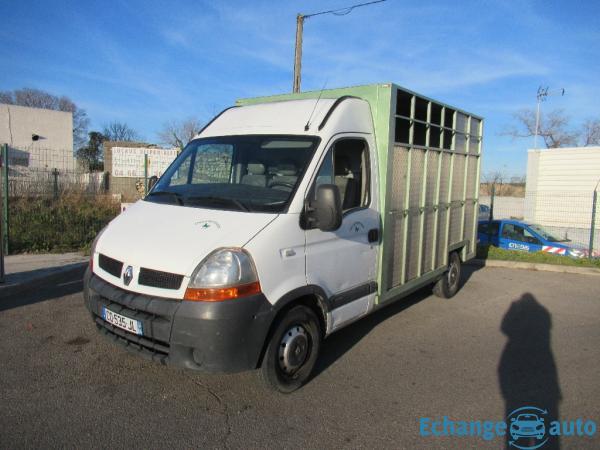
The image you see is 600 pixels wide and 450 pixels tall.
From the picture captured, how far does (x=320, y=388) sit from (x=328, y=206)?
5.26 ft

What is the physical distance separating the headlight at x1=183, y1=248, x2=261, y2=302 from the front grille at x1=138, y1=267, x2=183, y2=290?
12 cm

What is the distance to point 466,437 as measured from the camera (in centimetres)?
316

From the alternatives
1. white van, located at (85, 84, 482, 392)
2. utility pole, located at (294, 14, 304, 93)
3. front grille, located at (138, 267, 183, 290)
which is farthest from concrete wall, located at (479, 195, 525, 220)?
front grille, located at (138, 267, 183, 290)

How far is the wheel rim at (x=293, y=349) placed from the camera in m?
3.53

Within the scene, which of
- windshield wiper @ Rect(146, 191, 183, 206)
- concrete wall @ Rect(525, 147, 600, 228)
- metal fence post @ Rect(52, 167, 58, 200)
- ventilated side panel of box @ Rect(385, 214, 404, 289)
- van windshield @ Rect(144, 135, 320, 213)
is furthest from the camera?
concrete wall @ Rect(525, 147, 600, 228)

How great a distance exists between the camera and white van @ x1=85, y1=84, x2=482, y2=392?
305 cm

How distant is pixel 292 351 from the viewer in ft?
11.7

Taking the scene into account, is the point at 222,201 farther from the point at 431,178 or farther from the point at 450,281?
the point at 450,281

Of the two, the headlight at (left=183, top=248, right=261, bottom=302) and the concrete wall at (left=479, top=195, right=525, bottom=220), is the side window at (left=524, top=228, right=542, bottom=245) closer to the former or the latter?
the concrete wall at (left=479, top=195, right=525, bottom=220)

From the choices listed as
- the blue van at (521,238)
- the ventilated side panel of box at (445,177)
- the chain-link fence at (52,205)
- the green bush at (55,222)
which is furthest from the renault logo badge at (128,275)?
the blue van at (521,238)

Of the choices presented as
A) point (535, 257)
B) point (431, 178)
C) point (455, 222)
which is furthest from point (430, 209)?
point (535, 257)

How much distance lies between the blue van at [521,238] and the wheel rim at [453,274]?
5.90 meters

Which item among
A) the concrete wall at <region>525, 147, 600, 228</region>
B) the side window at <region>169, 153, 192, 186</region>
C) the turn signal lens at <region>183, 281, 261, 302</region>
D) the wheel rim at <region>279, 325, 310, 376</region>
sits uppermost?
the concrete wall at <region>525, 147, 600, 228</region>

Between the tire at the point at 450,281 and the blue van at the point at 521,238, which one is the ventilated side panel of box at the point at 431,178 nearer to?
the tire at the point at 450,281
